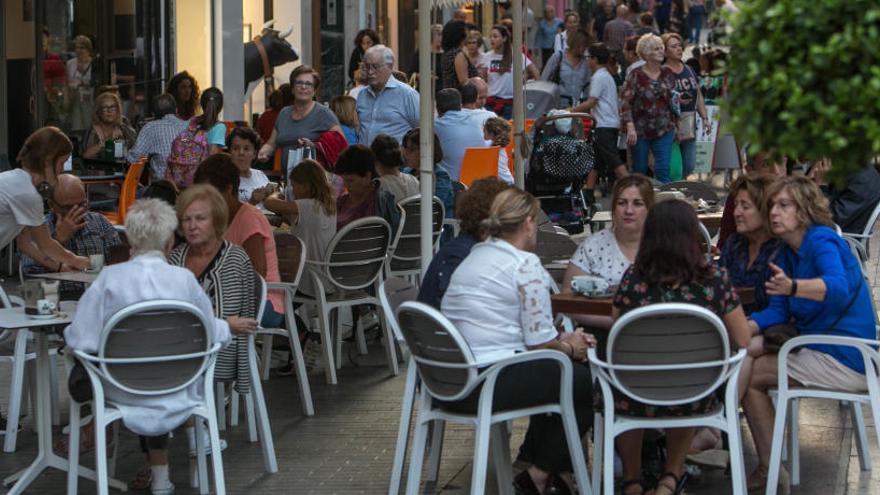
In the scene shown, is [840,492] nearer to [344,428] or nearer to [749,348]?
[749,348]

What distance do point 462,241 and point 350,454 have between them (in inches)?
58.0

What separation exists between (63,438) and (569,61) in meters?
12.9

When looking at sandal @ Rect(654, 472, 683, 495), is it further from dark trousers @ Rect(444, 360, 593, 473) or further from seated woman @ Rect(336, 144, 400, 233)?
seated woman @ Rect(336, 144, 400, 233)

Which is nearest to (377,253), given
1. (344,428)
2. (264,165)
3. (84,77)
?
(344,428)

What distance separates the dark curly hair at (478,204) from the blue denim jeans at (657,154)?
8.51 m

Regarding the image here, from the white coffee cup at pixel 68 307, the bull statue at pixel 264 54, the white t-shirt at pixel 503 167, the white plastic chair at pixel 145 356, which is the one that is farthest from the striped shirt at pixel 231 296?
the bull statue at pixel 264 54

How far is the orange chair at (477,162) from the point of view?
12.2 m

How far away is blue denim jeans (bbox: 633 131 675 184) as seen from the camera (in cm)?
1520

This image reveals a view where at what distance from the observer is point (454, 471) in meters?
7.32

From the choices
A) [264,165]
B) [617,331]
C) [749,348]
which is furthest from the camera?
[264,165]

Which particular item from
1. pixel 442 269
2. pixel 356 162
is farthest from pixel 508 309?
pixel 356 162

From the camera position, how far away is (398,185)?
10.5m

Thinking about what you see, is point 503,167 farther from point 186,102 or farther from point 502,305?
point 502,305

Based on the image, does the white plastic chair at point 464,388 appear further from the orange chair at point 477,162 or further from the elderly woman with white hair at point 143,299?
the orange chair at point 477,162
